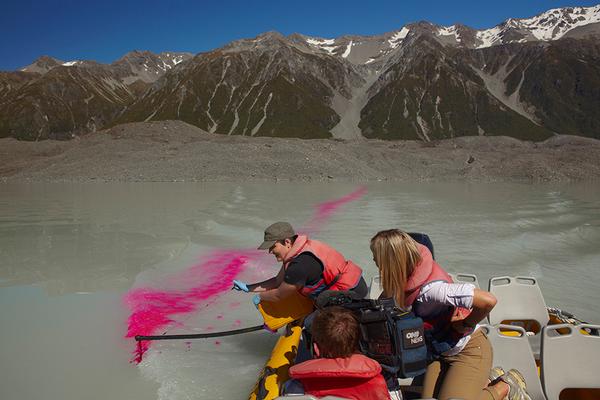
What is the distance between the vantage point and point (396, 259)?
3.51 metres

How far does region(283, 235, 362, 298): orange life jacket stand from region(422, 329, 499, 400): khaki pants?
1.39m

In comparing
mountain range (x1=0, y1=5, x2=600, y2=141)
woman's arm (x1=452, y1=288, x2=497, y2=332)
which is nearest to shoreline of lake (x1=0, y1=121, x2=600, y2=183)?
woman's arm (x1=452, y1=288, x2=497, y2=332)

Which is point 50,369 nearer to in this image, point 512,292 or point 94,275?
point 94,275

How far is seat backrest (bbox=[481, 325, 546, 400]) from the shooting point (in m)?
3.78

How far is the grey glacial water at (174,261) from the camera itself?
17.9 ft

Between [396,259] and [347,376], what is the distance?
3.25ft

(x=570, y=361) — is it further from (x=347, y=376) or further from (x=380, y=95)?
(x=380, y=95)

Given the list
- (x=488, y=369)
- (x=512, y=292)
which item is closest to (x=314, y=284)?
(x=488, y=369)

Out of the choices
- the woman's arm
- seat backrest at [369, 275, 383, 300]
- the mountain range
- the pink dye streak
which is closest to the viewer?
the woman's arm

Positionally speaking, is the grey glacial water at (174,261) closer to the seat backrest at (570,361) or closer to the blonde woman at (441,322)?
the blonde woman at (441,322)

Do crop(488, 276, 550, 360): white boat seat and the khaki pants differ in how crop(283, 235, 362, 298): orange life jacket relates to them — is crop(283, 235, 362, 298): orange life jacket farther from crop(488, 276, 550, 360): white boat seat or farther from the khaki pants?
crop(488, 276, 550, 360): white boat seat

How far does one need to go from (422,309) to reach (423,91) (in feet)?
570

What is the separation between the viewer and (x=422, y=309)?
138 inches

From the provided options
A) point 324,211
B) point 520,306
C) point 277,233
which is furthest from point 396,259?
point 324,211
